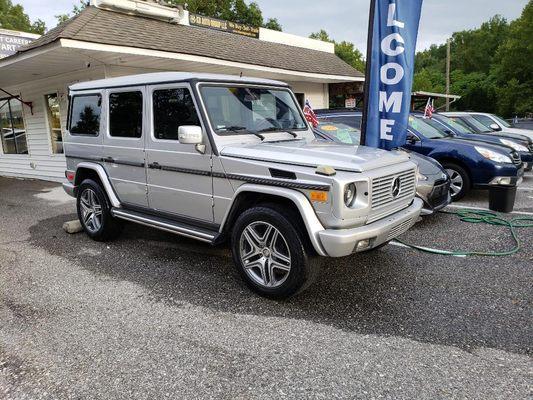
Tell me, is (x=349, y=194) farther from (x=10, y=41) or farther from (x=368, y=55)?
(x=10, y=41)

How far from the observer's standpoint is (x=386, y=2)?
216 inches

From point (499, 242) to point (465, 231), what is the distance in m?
0.53

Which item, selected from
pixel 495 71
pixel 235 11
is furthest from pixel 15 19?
pixel 495 71

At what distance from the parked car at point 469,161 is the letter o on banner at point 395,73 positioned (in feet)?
7.66

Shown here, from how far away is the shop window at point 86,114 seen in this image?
5379mm

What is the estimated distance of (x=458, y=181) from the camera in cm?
741

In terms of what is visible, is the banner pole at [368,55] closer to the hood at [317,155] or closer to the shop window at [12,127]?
the hood at [317,155]

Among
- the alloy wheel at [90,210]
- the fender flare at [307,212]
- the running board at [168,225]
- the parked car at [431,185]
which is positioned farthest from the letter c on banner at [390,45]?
the alloy wheel at [90,210]

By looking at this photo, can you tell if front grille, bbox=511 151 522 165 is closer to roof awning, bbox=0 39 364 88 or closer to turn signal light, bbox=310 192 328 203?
turn signal light, bbox=310 192 328 203

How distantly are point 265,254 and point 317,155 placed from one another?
3.22ft

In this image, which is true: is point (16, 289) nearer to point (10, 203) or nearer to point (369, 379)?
point (369, 379)

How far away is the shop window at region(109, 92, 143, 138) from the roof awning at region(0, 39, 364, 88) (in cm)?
351

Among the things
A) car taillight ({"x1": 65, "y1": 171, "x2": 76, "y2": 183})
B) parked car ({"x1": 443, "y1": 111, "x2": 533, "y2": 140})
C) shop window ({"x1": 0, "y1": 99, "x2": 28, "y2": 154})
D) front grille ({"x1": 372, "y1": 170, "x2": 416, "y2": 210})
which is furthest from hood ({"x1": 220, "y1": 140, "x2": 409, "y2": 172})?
shop window ({"x1": 0, "y1": 99, "x2": 28, "y2": 154})

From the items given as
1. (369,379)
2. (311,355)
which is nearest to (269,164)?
(311,355)
